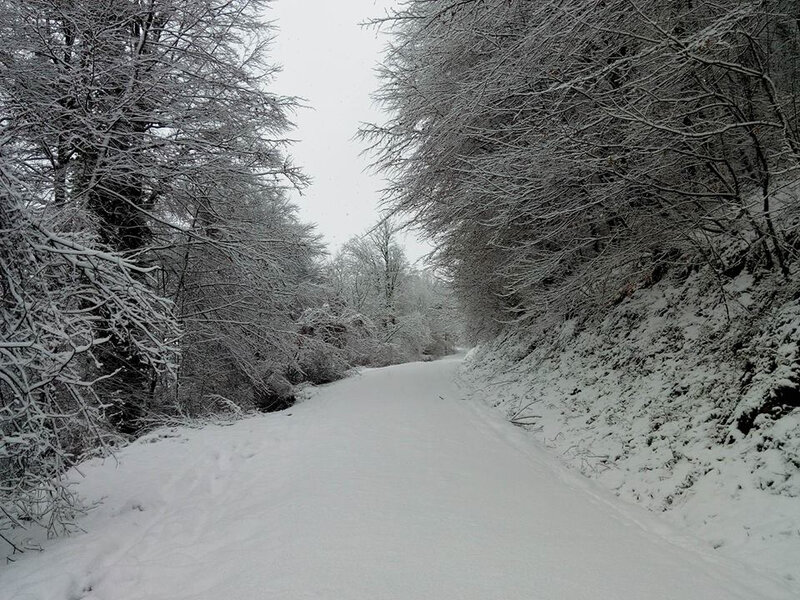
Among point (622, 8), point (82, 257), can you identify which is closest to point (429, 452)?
point (82, 257)

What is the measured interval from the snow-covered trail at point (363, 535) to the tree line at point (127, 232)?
0.58 metres

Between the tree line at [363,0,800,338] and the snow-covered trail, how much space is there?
2608 millimetres

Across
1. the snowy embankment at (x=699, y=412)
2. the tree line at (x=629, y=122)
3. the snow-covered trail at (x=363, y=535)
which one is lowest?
the snow-covered trail at (x=363, y=535)

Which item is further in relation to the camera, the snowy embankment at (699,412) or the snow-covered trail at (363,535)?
the snowy embankment at (699,412)

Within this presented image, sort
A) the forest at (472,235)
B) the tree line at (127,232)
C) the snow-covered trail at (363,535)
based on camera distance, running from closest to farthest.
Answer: the snow-covered trail at (363,535) → the tree line at (127,232) → the forest at (472,235)

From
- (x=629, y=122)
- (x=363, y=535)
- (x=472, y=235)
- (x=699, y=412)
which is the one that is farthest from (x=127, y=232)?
(x=699, y=412)

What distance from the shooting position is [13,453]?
2666 mm

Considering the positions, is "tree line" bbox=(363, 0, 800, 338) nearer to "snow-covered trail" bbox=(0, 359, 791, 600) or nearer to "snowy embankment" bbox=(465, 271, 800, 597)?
"snowy embankment" bbox=(465, 271, 800, 597)

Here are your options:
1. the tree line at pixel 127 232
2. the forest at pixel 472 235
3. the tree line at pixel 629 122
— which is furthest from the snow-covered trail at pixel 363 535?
the tree line at pixel 629 122

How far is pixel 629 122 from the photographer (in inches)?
158

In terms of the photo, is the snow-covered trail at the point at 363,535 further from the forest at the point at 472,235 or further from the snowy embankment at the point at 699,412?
the snowy embankment at the point at 699,412

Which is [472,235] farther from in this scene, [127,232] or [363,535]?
[363,535]

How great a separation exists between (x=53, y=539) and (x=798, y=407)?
5.95 m

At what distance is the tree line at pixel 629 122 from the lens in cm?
368
